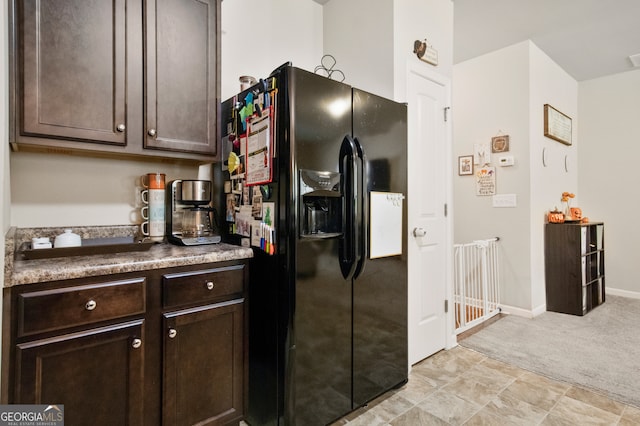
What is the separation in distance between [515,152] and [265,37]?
9.54 feet

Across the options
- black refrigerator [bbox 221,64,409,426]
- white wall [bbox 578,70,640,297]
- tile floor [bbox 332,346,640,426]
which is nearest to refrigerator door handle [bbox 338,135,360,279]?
black refrigerator [bbox 221,64,409,426]

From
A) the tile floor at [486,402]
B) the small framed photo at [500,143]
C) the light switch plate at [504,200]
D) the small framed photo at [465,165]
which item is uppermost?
the small framed photo at [500,143]

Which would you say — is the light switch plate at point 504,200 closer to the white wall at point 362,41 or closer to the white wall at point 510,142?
the white wall at point 510,142

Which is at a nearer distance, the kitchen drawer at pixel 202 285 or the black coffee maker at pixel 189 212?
the kitchen drawer at pixel 202 285

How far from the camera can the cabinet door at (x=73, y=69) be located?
1.31 meters

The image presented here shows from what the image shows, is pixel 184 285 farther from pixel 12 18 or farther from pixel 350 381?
pixel 12 18

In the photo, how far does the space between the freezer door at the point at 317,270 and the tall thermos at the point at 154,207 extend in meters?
0.82

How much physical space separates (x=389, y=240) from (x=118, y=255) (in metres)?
1.39

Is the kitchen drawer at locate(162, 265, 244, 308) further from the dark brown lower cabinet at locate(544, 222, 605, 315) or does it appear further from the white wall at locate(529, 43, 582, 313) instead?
the dark brown lower cabinet at locate(544, 222, 605, 315)

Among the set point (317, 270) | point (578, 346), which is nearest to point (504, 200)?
point (578, 346)

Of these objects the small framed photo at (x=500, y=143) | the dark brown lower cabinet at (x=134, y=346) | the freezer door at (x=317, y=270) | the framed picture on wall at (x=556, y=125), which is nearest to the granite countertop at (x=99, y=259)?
the dark brown lower cabinet at (x=134, y=346)

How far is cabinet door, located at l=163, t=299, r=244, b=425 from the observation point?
4.54ft

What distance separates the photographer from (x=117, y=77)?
1501mm

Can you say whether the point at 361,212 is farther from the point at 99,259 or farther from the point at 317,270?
the point at 99,259
